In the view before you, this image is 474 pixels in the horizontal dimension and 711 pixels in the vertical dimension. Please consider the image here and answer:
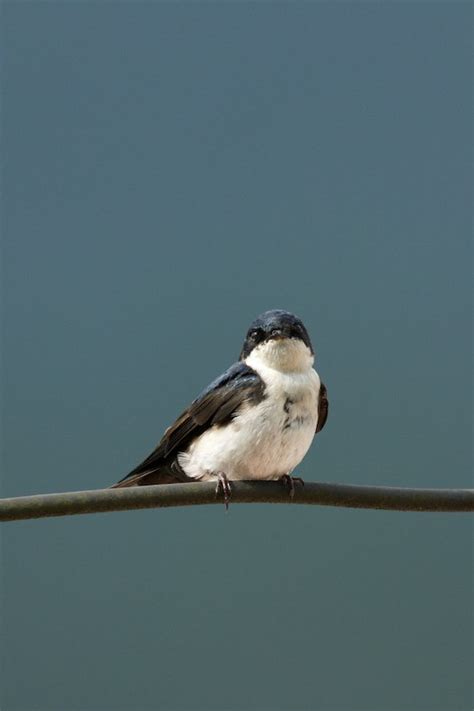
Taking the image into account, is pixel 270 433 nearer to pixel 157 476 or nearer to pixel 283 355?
pixel 283 355

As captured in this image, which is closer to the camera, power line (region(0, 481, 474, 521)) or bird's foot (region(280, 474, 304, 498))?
power line (region(0, 481, 474, 521))

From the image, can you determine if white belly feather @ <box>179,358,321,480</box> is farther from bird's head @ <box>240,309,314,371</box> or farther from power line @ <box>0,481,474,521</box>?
power line @ <box>0,481,474,521</box>

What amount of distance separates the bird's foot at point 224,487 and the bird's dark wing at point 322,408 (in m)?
0.20

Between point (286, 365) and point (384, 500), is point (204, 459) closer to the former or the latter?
point (286, 365)

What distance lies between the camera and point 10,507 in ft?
2.73

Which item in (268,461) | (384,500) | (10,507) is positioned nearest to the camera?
(10,507)

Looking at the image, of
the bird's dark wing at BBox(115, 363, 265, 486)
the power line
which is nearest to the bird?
the bird's dark wing at BBox(115, 363, 265, 486)

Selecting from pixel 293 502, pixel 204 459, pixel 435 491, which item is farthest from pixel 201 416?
pixel 435 491

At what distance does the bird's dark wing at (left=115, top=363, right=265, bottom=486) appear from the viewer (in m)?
1.35

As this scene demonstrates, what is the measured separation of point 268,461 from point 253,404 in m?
0.08

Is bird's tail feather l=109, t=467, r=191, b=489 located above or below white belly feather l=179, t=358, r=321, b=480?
below

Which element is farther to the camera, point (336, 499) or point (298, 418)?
point (298, 418)

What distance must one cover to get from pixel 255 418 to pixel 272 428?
0.03 meters

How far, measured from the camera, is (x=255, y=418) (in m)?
1.33
